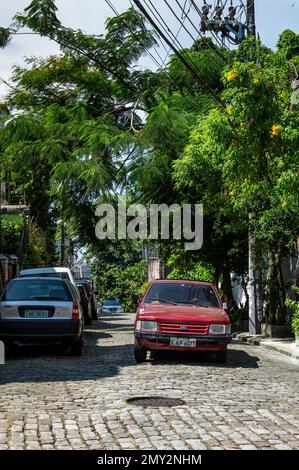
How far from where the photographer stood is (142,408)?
882 centimetres

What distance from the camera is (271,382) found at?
1162 centimetres

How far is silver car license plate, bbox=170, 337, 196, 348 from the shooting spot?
1360 cm

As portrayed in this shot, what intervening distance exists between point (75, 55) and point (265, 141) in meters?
11.9

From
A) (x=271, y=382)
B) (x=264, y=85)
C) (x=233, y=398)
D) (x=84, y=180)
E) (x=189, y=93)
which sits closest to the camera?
(x=233, y=398)

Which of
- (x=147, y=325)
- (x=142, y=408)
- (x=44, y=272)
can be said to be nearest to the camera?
(x=142, y=408)

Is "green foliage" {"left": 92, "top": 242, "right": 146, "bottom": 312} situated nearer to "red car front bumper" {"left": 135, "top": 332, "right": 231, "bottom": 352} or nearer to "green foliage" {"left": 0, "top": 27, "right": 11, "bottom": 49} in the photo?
"green foliage" {"left": 0, "top": 27, "right": 11, "bottom": 49}

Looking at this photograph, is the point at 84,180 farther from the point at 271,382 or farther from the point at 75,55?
the point at 271,382

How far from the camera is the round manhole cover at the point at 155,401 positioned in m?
9.12

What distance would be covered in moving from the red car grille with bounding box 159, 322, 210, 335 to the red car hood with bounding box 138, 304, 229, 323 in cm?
9

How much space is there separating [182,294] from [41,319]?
287 centimetres

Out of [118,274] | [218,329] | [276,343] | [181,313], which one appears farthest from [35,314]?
[118,274]

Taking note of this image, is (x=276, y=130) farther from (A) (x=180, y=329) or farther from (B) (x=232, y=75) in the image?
(A) (x=180, y=329)

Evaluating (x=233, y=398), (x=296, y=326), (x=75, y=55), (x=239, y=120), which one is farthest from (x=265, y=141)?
(x=75, y=55)

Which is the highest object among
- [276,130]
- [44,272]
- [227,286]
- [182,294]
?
[276,130]
